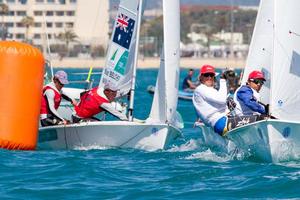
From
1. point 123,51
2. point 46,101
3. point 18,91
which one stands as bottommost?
point 46,101

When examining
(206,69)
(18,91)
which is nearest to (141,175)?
(206,69)

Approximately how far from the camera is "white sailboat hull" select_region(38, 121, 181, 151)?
16016mm

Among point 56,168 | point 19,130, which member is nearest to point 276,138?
point 56,168

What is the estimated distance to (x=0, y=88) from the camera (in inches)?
600

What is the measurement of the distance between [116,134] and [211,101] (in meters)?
2.24

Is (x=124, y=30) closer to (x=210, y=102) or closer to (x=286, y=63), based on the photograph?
(x=210, y=102)

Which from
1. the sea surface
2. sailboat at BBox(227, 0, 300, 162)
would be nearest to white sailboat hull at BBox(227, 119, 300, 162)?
sailboat at BBox(227, 0, 300, 162)

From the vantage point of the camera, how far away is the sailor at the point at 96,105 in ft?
53.8

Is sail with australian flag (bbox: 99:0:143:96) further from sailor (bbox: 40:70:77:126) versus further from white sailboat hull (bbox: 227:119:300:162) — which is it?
white sailboat hull (bbox: 227:119:300:162)

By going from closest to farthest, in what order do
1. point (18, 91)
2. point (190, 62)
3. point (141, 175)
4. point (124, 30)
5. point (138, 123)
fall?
1. point (141, 175)
2. point (18, 91)
3. point (138, 123)
4. point (124, 30)
5. point (190, 62)

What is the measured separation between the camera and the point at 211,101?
1432cm

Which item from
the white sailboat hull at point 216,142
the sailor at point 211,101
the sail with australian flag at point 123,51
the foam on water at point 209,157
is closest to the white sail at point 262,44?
the white sailboat hull at point 216,142

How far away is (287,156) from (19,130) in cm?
386

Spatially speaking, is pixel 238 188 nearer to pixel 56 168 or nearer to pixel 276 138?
pixel 276 138
